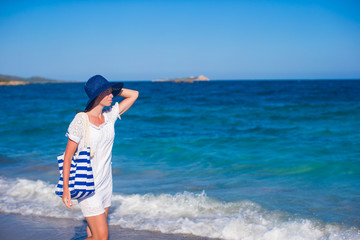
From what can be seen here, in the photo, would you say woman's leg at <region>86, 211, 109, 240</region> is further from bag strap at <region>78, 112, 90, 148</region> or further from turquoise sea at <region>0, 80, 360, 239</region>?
turquoise sea at <region>0, 80, 360, 239</region>

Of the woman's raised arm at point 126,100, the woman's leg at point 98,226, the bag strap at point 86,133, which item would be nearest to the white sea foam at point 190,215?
the woman's leg at point 98,226

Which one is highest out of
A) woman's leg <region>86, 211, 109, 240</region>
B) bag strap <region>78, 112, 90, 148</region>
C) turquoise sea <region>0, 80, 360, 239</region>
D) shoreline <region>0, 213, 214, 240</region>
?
bag strap <region>78, 112, 90, 148</region>

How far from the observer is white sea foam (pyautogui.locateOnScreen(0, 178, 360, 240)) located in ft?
14.7

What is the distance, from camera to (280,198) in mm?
5910

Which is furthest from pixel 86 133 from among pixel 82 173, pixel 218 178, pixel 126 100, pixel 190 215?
pixel 218 178

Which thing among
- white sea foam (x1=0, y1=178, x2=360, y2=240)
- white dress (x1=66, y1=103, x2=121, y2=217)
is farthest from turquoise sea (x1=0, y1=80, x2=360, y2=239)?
white dress (x1=66, y1=103, x2=121, y2=217)

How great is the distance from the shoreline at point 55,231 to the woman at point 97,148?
1.49m

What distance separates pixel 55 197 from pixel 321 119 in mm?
13849

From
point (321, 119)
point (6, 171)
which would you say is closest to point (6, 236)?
point (6, 171)

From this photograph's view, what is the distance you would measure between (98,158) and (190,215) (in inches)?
104

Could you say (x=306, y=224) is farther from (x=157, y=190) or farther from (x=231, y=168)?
(x=231, y=168)

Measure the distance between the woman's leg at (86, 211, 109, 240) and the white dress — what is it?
0.14 feet

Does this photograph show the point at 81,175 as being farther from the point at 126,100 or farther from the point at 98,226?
the point at 126,100

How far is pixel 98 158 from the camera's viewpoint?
9.52 ft
